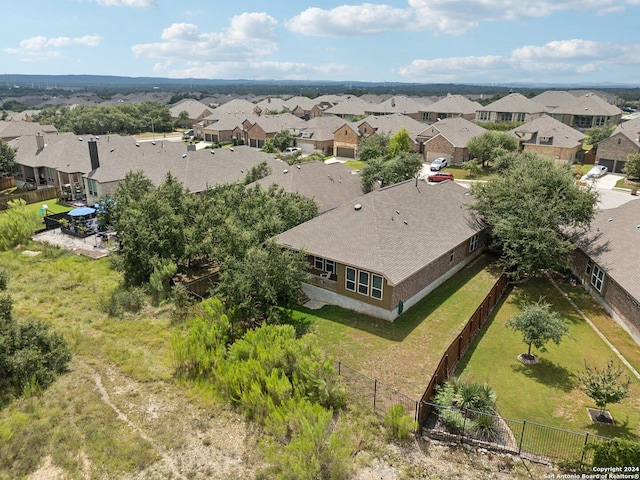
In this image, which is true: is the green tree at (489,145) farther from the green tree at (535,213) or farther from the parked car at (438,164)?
the green tree at (535,213)

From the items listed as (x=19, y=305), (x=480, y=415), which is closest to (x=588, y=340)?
(x=480, y=415)

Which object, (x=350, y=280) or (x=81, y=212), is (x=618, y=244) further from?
(x=81, y=212)

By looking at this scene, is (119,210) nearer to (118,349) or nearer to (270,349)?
(118,349)

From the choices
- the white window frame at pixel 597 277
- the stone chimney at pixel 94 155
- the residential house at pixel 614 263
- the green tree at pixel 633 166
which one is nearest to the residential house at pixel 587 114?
the green tree at pixel 633 166

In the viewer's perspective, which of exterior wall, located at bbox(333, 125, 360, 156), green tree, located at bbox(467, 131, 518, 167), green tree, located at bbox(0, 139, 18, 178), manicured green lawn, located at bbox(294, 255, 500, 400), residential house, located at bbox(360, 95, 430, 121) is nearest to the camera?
manicured green lawn, located at bbox(294, 255, 500, 400)

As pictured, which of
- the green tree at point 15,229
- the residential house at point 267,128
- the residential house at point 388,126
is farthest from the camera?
the residential house at point 267,128

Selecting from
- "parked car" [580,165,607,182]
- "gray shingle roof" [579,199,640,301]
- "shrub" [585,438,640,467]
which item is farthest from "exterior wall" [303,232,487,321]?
"parked car" [580,165,607,182]

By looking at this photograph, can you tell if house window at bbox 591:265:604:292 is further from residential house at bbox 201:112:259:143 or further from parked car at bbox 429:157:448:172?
residential house at bbox 201:112:259:143
